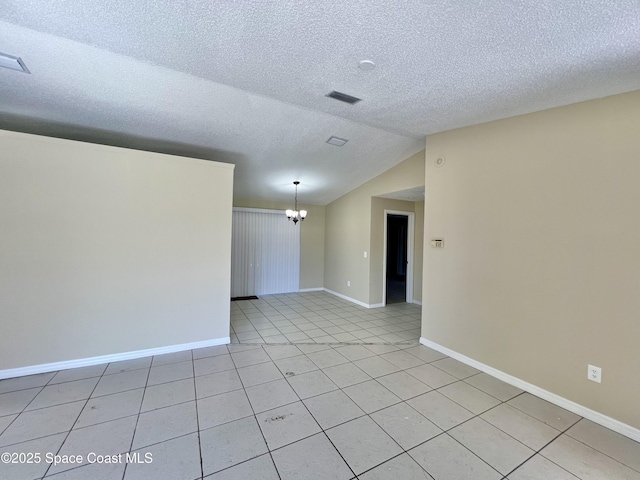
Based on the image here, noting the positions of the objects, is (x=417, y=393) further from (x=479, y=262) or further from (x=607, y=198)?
(x=607, y=198)

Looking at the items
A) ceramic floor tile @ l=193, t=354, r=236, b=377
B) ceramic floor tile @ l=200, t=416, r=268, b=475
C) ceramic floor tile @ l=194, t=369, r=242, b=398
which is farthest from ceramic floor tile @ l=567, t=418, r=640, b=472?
ceramic floor tile @ l=193, t=354, r=236, b=377

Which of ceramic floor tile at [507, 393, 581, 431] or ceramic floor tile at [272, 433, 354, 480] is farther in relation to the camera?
ceramic floor tile at [507, 393, 581, 431]

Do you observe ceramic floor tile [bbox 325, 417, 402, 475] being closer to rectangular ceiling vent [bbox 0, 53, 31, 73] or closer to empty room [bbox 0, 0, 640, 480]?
empty room [bbox 0, 0, 640, 480]

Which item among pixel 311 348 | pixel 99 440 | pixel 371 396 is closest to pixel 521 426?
pixel 371 396

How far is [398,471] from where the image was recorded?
173 cm

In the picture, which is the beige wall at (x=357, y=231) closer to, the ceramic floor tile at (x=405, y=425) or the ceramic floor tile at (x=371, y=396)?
the ceramic floor tile at (x=371, y=396)

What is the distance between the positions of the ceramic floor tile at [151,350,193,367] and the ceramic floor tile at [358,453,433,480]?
2.49m

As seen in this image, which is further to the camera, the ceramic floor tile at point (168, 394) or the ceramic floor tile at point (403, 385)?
the ceramic floor tile at point (403, 385)

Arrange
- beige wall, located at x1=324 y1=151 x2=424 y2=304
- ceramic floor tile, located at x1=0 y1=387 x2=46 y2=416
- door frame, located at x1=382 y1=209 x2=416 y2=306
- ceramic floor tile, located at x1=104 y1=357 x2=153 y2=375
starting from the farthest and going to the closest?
1. door frame, located at x1=382 y1=209 x2=416 y2=306
2. beige wall, located at x1=324 y1=151 x2=424 y2=304
3. ceramic floor tile, located at x1=104 y1=357 x2=153 y2=375
4. ceramic floor tile, located at x1=0 y1=387 x2=46 y2=416

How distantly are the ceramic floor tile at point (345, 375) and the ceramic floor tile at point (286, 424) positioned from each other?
570 millimetres

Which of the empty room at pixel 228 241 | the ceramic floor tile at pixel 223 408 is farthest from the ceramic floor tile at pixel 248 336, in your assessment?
the ceramic floor tile at pixel 223 408

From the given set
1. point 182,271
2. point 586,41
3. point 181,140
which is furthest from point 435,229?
point 181,140

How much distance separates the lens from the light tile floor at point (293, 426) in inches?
68.6

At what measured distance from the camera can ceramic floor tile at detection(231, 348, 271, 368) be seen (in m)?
3.20
